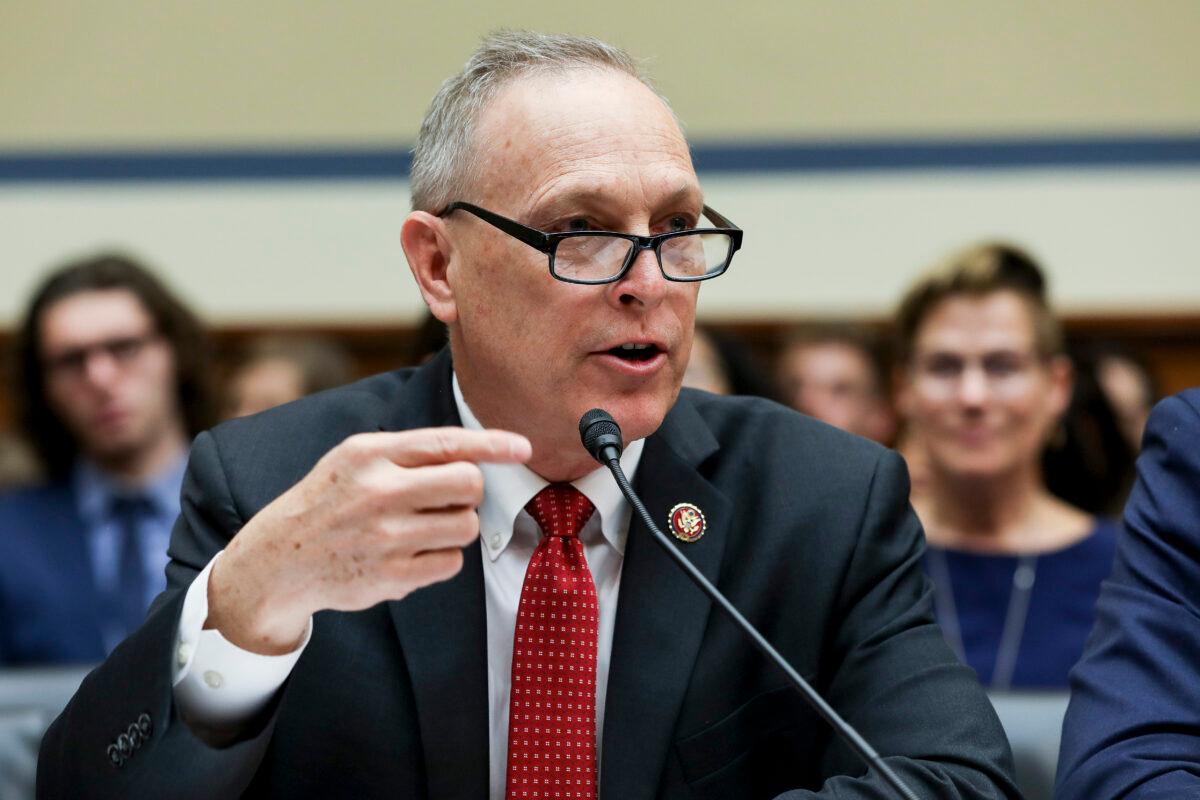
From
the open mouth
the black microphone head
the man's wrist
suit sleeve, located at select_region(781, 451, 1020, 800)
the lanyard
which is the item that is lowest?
the lanyard

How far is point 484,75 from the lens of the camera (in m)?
1.86

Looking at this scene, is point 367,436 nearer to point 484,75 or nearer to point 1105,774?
point 484,75

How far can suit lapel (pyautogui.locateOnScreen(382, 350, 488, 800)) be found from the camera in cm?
176

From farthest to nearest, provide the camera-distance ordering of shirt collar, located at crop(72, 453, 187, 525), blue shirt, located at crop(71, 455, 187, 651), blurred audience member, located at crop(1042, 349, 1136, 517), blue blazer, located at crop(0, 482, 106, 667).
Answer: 1. blurred audience member, located at crop(1042, 349, 1136, 517)
2. shirt collar, located at crop(72, 453, 187, 525)
3. blue shirt, located at crop(71, 455, 187, 651)
4. blue blazer, located at crop(0, 482, 106, 667)

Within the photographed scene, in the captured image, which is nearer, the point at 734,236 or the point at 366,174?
the point at 734,236

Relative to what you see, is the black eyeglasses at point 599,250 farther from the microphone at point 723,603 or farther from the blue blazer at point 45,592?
the blue blazer at point 45,592

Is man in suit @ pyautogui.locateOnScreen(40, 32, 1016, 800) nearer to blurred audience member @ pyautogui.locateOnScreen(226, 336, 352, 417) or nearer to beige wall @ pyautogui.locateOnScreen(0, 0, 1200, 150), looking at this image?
blurred audience member @ pyautogui.locateOnScreen(226, 336, 352, 417)

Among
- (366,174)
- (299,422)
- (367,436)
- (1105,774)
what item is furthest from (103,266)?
(1105,774)

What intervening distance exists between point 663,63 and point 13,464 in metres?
2.24

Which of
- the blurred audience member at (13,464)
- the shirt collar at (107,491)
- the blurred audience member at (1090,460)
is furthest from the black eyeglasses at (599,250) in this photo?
the blurred audience member at (13,464)

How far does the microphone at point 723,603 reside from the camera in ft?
4.57

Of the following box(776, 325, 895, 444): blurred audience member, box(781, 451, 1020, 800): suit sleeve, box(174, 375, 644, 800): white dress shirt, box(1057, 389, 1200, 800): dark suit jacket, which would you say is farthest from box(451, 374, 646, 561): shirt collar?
box(776, 325, 895, 444): blurred audience member

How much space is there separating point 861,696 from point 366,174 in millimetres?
3572

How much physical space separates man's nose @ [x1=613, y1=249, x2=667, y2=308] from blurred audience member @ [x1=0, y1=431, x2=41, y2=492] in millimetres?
2557
